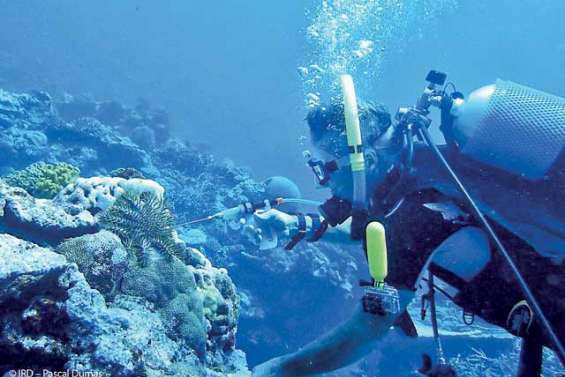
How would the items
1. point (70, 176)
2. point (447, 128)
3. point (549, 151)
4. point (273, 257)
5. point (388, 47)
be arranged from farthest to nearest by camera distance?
point (388, 47), point (273, 257), point (70, 176), point (447, 128), point (549, 151)

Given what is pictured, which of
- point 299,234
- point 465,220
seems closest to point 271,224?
point 299,234

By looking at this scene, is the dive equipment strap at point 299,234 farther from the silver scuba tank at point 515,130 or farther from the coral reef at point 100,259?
the coral reef at point 100,259

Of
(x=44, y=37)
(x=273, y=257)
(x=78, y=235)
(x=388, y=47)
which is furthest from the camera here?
(x=388, y=47)

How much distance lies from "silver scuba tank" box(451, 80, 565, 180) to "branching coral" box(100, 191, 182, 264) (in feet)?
12.2

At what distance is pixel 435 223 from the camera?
8.56 feet

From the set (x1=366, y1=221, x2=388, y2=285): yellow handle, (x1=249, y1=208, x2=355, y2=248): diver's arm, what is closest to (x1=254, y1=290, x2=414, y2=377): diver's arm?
(x1=366, y1=221, x2=388, y2=285): yellow handle

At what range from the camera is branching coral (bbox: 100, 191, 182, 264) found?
4.82 m

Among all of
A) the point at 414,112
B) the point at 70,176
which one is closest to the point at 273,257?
the point at 70,176

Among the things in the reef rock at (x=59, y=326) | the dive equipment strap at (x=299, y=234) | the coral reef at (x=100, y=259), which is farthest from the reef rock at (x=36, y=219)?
the dive equipment strap at (x=299, y=234)

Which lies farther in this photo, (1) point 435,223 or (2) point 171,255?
(2) point 171,255

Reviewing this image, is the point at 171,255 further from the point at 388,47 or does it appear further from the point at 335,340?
the point at 388,47

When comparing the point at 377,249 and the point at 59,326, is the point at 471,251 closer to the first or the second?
the point at 377,249

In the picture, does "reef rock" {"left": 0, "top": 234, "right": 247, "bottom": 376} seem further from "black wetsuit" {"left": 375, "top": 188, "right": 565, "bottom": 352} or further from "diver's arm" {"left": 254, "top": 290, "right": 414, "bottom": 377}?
"black wetsuit" {"left": 375, "top": 188, "right": 565, "bottom": 352}

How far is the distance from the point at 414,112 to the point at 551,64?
61.7 m
